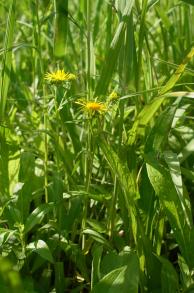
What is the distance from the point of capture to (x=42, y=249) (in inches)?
34.7

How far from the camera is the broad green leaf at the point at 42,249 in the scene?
86cm

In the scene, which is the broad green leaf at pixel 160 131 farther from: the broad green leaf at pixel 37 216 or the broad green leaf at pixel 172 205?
the broad green leaf at pixel 37 216

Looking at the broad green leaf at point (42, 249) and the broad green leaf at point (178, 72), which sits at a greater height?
the broad green leaf at point (178, 72)

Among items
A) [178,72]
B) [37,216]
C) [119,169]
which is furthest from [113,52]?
[37,216]

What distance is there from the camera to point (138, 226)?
908 mm

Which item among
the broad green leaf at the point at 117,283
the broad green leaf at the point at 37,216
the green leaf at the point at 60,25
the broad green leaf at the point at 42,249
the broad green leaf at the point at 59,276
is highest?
the green leaf at the point at 60,25

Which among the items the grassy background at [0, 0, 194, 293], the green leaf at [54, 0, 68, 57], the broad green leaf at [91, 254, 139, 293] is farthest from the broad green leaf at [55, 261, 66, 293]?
the green leaf at [54, 0, 68, 57]

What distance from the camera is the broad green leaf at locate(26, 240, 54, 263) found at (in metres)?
0.86

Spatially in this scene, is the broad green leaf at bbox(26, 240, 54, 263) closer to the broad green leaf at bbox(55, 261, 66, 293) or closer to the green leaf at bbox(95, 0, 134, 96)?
the broad green leaf at bbox(55, 261, 66, 293)

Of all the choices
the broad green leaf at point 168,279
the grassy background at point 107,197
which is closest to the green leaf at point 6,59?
the grassy background at point 107,197

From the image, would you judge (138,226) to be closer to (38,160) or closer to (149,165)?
(149,165)

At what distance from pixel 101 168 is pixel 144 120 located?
22 cm

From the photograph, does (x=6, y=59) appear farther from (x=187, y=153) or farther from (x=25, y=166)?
(x=187, y=153)

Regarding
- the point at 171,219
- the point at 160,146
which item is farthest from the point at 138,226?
the point at 160,146
